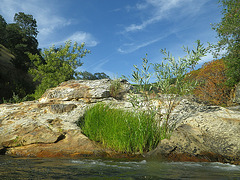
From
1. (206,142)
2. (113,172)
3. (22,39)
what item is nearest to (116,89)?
(206,142)

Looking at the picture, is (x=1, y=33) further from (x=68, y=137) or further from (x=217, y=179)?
(x=217, y=179)

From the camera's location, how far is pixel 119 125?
591 cm

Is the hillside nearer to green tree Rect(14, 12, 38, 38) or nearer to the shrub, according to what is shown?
green tree Rect(14, 12, 38, 38)

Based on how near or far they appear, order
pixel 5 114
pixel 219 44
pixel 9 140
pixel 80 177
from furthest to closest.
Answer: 1. pixel 219 44
2. pixel 5 114
3. pixel 9 140
4. pixel 80 177

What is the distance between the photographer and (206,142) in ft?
16.7

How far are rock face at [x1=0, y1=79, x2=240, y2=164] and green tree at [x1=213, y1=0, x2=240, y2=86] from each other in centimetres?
881

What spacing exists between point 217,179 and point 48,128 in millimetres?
5703

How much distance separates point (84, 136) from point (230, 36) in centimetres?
1384

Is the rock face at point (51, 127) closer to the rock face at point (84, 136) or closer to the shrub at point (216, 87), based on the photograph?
the rock face at point (84, 136)

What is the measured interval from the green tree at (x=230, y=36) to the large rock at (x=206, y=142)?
1016 cm

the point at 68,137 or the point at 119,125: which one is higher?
A: the point at 119,125

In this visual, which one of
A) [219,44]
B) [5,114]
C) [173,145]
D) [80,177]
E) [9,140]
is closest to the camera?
[80,177]

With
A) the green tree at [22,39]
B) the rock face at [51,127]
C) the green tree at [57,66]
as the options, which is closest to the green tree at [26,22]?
the green tree at [22,39]

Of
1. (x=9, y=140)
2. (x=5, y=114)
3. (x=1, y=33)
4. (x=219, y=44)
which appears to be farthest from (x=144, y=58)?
(x=1, y=33)
